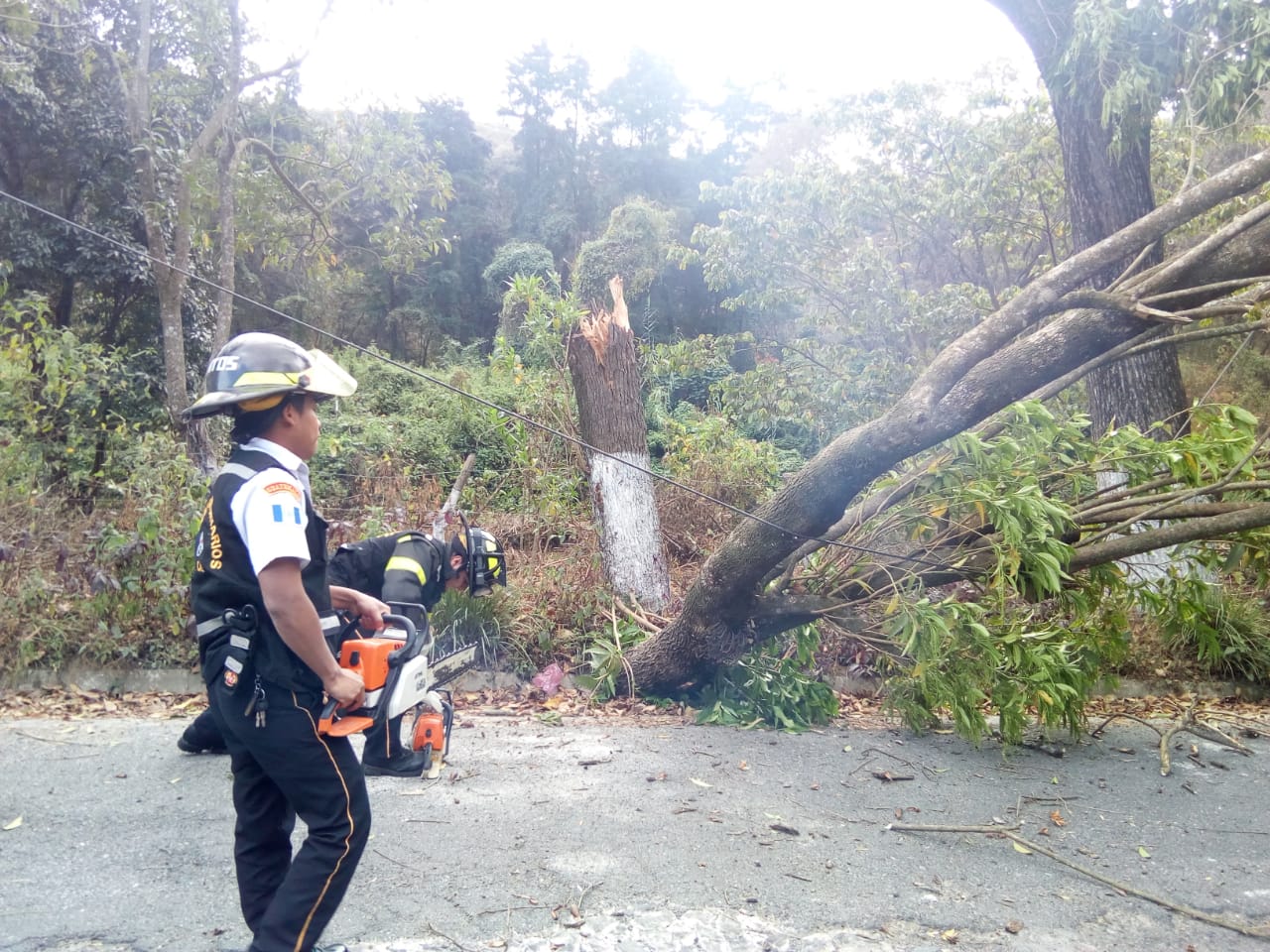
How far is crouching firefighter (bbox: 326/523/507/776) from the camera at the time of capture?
118 inches

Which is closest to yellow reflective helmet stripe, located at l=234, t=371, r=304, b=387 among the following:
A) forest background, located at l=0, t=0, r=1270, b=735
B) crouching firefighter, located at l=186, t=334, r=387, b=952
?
crouching firefighter, located at l=186, t=334, r=387, b=952

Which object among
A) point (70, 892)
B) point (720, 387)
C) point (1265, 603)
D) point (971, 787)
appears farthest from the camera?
point (720, 387)

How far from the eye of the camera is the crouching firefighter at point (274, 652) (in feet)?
7.99

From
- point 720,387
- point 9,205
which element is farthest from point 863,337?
point 9,205

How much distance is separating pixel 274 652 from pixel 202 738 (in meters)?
2.43

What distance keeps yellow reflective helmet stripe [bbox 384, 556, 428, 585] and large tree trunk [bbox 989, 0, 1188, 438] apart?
19.6 ft

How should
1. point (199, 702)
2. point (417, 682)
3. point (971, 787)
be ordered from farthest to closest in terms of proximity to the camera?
point (199, 702) → point (971, 787) → point (417, 682)

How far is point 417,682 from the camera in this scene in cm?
280

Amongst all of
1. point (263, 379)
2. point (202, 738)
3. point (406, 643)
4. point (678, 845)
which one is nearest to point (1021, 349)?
point (678, 845)

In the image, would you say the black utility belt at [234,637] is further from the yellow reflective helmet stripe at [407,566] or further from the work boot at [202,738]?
Result: the work boot at [202,738]

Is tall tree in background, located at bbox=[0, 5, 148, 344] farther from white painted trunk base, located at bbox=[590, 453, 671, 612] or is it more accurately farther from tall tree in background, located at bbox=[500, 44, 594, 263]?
tall tree in background, located at bbox=[500, 44, 594, 263]

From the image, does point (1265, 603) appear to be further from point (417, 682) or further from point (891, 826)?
point (417, 682)

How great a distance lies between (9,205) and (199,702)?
9.31 metres

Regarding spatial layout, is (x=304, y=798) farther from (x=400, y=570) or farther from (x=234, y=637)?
(x=400, y=570)
